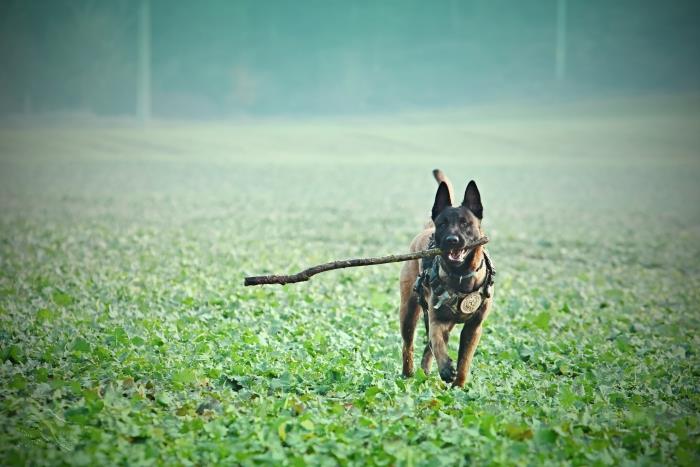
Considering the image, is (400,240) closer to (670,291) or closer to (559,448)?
(670,291)

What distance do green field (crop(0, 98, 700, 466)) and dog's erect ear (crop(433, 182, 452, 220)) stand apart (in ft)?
5.04

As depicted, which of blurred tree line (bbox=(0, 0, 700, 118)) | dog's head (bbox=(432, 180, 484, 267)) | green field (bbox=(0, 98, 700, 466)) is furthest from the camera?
blurred tree line (bbox=(0, 0, 700, 118))

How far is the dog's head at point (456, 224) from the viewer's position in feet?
26.8

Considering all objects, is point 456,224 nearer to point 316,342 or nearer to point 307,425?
point 307,425

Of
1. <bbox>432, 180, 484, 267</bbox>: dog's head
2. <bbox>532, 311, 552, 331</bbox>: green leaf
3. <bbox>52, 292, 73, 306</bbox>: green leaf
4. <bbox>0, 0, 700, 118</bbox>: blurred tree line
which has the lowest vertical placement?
<bbox>532, 311, 552, 331</bbox>: green leaf

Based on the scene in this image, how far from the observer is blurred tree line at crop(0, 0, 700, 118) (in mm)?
91938

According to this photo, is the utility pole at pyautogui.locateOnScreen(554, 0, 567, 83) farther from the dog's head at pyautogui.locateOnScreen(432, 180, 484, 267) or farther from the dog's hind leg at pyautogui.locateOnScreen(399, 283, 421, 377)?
the dog's head at pyautogui.locateOnScreen(432, 180, 484, 267)

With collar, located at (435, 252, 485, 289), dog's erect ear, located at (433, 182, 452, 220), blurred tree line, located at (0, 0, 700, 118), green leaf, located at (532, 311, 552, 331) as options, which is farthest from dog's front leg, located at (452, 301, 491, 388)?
blurred tree line, located at (0, 0, 700, 118)

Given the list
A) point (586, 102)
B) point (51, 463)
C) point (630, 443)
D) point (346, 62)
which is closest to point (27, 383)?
point (51, 463)

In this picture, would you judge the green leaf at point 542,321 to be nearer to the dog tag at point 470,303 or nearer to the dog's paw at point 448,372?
the dog tag at point 470,303

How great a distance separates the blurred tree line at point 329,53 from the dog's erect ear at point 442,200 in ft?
269

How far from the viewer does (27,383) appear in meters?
8.01

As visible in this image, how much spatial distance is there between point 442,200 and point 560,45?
91375mm

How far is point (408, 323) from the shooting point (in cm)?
949
